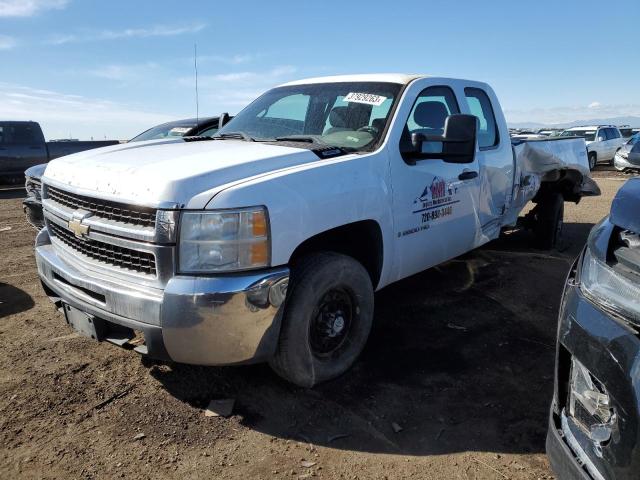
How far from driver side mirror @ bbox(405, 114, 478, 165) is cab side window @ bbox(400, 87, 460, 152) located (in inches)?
3.2

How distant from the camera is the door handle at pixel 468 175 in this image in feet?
13.3

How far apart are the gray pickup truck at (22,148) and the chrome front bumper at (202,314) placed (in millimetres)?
11491

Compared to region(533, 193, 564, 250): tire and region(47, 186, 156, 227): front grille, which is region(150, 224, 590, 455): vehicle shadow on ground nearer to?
region(47, 186, 156, 227): front grille

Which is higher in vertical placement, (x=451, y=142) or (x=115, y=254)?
(x=451, y=142)

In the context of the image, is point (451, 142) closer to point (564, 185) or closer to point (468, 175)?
point (468, 175)

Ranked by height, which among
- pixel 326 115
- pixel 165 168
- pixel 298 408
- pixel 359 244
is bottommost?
pixel 298 408

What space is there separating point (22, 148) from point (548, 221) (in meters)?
12.7

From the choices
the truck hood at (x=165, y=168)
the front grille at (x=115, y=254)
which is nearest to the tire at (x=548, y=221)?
the truck hood at (x=165, y=168)

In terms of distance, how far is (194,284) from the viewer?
2.46 m

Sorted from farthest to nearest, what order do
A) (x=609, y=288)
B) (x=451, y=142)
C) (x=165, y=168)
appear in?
(x=451, y=142) → (x=165, y=168) → (x=609, y=288)

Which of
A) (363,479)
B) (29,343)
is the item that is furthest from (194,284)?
(29,343)

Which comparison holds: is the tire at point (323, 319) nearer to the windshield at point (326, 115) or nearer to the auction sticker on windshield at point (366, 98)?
the windshield at point (326, 115)

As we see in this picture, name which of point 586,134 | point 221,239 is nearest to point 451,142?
point 221,239

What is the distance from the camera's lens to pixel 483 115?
477 cm
